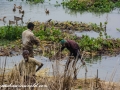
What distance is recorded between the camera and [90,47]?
1742cm

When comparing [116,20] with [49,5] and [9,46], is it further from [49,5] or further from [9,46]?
[9,46]

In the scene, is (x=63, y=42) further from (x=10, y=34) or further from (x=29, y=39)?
(x=10, y=34)

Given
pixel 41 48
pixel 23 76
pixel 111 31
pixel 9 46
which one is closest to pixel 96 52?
pixel 41 48

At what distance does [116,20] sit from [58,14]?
467 cm

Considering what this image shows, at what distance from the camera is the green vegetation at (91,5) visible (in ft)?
110

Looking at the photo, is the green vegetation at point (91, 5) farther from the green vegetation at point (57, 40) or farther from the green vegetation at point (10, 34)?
the green vegetation at point (10, 34)

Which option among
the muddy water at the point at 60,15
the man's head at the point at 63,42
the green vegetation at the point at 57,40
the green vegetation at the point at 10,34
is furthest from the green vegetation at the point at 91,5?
the man's head at the point at 63,42

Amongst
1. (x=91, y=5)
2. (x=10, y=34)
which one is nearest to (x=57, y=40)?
(x=10, y=34)

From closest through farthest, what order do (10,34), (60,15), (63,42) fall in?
(63,42), (10,34), (60,15)

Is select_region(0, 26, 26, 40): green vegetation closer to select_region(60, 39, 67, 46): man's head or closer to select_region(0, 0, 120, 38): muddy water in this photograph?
select_region(0, 0, 120, 38): muddy water

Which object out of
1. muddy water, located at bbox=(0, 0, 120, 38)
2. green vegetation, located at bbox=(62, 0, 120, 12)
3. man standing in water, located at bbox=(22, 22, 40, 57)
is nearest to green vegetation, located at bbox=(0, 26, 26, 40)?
muddy water, located at bbox=(0, 0, 120, 38)

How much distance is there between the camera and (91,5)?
3459 centimetres

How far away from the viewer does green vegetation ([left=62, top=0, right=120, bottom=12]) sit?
33400 mm

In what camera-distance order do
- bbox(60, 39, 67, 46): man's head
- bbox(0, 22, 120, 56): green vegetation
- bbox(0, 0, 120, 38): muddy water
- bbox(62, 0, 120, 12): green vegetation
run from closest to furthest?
bbox(60, 39, 67, 46): man's head
bbox(0, 22, 120, 56): green vegetation
bbox(0, 0, 120, 38): muddy water
bbox(62, 0, 120, 12): green vegetation
